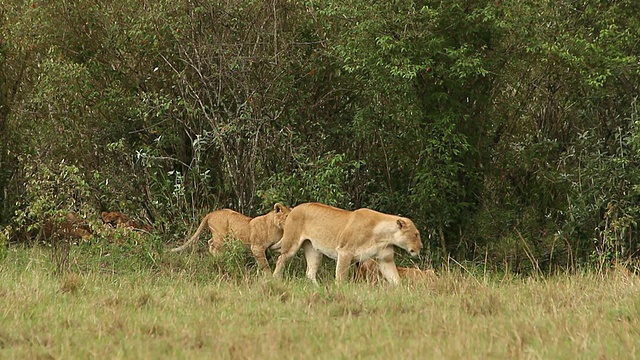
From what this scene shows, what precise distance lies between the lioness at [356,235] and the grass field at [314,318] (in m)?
1.06

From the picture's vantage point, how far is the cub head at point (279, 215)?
12.1 meters

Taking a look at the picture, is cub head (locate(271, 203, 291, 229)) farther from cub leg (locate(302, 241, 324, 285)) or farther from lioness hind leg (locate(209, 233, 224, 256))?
lioness hind leg (locate(209, 233, 224, 256))

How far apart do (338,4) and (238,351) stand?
679 cm

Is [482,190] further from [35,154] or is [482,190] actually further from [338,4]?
[35,154]

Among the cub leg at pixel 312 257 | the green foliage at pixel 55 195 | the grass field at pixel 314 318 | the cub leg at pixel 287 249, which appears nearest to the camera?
the grass field at pixel 314 318

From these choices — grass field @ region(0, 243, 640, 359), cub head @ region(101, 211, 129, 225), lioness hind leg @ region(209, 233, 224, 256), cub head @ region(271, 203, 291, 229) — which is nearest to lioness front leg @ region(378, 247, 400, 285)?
grass field @ region(0, 243, 640, 359)

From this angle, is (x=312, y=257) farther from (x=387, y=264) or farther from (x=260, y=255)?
(x=387, y=264)

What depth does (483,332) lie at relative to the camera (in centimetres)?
725

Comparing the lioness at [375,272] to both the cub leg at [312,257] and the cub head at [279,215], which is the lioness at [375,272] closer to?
the cub leg at [312,257]

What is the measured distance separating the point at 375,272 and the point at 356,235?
1.69ft

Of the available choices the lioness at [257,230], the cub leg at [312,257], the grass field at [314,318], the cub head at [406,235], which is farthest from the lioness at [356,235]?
the grass field at [314,318]

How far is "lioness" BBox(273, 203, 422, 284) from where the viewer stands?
11.2 m

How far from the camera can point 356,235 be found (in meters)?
11.3

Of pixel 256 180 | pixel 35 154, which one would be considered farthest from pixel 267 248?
pixel 35 154
